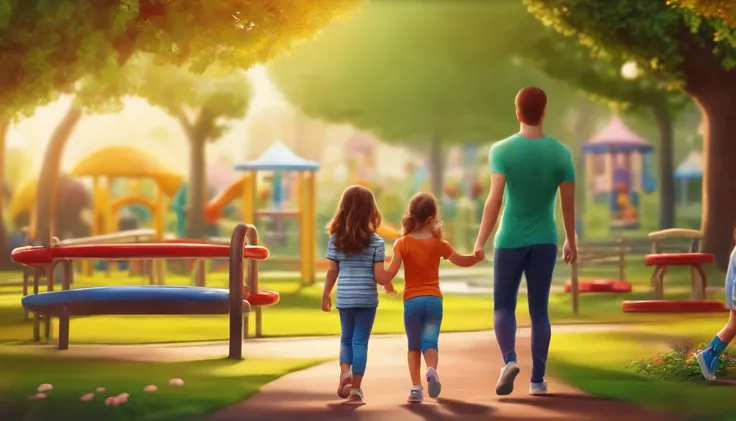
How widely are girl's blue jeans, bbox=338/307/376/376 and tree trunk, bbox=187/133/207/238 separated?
72.7 ft

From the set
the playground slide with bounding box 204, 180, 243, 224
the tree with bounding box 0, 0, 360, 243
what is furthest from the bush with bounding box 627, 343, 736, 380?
the playground slide with bounding box 204, 180, 243, 224

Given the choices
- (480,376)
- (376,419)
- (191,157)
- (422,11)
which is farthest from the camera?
(422,11)

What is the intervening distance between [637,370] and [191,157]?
850 inches

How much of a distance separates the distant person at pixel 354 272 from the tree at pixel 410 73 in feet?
104

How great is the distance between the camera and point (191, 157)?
31.2 m

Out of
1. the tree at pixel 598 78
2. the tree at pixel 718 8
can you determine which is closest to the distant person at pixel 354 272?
the tree at pixel 718 8

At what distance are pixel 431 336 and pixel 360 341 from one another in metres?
0.47

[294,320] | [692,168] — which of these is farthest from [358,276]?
[692,168]

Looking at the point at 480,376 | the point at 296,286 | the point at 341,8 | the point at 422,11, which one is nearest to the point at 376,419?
the point at 480,376

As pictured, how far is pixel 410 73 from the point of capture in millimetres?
42688

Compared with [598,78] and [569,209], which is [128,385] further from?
[598,78]

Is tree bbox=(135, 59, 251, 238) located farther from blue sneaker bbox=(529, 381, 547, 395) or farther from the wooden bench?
blue sneaker bbox=(529, 381, 547, 395)

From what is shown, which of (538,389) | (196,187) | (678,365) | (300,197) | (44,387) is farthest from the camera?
(196,187)

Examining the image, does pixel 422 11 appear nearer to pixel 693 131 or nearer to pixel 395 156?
pixel 693 131
